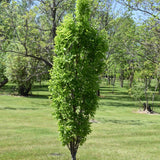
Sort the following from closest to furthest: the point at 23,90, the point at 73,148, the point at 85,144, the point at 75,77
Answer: the point at 75,77
the point at 73,148
the point at 85,144
the point at 23,90

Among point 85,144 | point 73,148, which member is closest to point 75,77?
point 73,148

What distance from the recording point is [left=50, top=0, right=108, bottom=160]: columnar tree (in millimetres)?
6852

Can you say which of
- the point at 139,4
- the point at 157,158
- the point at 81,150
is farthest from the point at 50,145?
the point at 139,4

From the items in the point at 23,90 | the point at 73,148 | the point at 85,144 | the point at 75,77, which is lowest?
the point at 85,144

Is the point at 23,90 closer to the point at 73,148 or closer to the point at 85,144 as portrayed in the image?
the point at 85,144

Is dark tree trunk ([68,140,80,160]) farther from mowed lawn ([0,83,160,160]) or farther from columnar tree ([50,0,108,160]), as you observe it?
mowed lawn ([0,83,160,160])

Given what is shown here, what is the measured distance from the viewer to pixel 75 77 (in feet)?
22.6

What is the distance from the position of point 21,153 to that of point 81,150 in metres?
2.23

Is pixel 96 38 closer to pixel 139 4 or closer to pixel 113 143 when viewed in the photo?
pixel 113 143

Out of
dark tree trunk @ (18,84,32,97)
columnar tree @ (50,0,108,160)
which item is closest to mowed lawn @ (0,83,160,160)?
columnar tree @ (50,0,108,160)

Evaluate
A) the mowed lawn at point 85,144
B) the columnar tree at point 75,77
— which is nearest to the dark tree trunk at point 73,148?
the columnar tree at point 75,77

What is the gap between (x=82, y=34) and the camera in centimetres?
712

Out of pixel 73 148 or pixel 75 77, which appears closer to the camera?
pixel 75 77

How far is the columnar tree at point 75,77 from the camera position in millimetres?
6852
